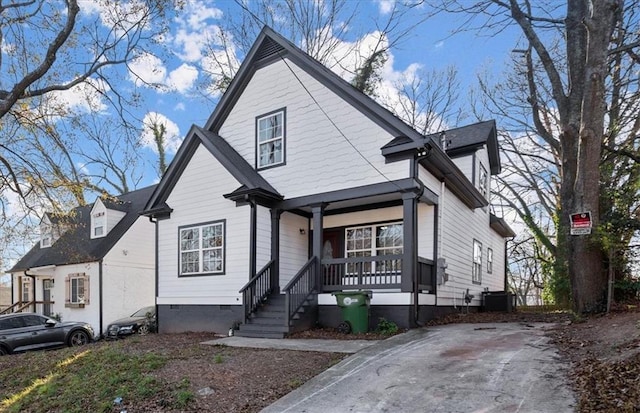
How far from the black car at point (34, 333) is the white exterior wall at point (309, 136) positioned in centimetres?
769

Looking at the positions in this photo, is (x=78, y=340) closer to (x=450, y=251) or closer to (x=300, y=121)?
(x=300, y=121)

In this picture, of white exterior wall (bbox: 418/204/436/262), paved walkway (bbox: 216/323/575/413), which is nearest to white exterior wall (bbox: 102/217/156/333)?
white exterior wall (bbox: 418/204/436/262)

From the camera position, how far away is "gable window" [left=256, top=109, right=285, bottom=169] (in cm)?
1284

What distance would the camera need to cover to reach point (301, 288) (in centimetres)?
1086

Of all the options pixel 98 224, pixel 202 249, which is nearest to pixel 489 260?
pixel 202 249

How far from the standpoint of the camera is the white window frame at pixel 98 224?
2162cm

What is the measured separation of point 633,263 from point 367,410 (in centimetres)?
888

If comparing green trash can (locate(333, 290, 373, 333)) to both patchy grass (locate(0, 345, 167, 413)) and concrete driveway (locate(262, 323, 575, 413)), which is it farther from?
patchy grass (locate(0, 345, 167, 413))

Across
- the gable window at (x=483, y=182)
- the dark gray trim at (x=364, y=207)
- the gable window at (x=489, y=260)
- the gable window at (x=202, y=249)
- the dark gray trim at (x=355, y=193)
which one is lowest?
the gable window at (x=489, y=260)

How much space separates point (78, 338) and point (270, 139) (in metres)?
8.74

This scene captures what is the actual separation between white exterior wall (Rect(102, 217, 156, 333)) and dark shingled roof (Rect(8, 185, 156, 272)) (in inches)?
17.0

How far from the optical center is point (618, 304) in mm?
10297

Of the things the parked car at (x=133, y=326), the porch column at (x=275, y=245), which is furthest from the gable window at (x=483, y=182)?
the parked car at (x=133, y=326)

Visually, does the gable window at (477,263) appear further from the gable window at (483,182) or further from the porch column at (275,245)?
the porch column at (275,245)
